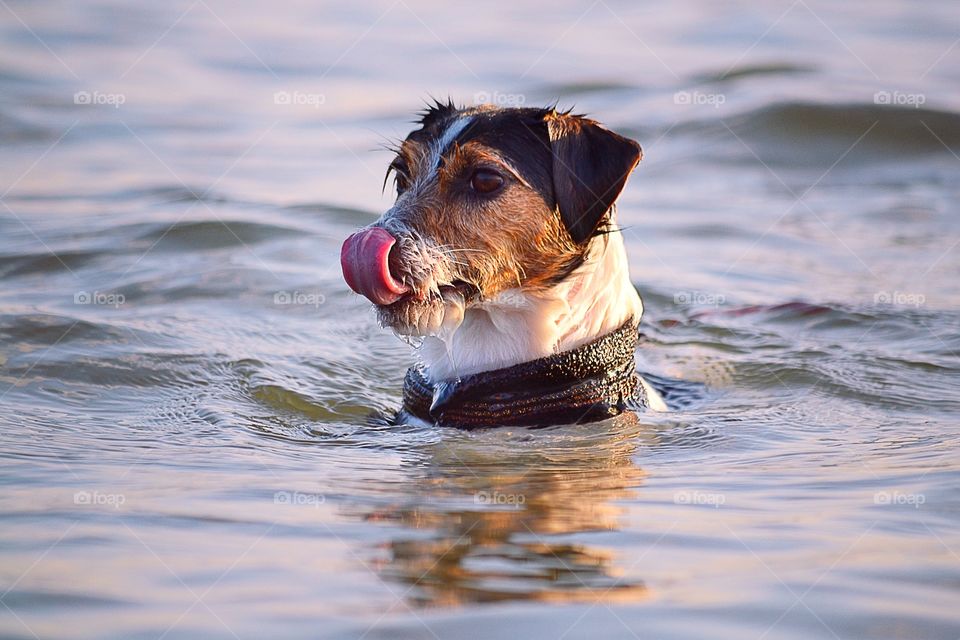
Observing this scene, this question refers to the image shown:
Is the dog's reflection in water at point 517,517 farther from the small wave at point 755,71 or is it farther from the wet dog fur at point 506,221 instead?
the small wave at point 755,71

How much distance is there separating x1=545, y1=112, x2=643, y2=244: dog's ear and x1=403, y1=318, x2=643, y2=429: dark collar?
1.97 feet

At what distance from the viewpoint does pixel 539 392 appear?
5.54m

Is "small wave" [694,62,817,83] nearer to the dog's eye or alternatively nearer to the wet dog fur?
the wet dog fur

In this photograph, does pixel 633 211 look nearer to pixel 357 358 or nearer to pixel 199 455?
pixel 357 358

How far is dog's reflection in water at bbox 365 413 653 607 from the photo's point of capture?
11.1ft

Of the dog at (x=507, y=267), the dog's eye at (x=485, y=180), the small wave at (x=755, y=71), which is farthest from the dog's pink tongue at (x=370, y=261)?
the small wave at (x=755, y=71)

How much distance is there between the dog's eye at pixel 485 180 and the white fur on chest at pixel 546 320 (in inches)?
20.0

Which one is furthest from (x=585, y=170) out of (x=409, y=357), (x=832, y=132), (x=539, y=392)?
(x=832, y=132)

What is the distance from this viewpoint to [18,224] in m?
9.70

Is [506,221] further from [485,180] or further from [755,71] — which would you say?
A: [755,71]

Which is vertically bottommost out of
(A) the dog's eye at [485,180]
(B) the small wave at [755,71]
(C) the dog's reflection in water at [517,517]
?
(C) the dog's reflection in water at [517,517]

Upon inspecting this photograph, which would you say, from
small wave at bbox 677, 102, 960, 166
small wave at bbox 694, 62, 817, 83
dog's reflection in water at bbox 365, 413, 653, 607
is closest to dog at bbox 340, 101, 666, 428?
dog's reflection in water at bbox 365, 413, 653, 607

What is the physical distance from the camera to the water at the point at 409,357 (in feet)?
11.2

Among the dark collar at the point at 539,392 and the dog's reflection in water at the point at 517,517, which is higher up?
the dark collar at the point at 539,392
